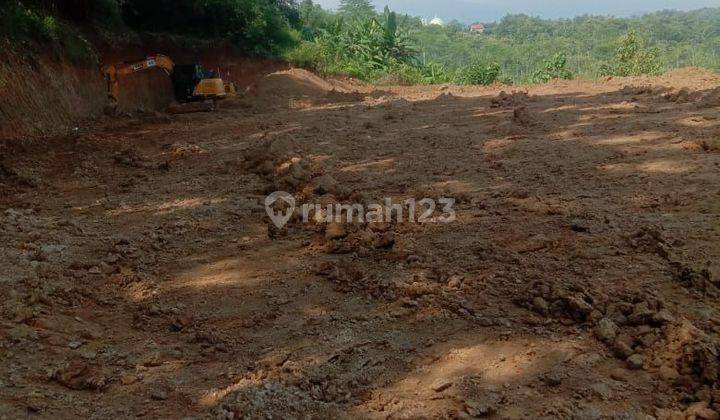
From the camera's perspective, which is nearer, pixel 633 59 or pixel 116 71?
pixel 116 71

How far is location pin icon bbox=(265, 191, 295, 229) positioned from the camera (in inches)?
223

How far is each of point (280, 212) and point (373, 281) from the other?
1.90m

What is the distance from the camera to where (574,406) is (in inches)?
107

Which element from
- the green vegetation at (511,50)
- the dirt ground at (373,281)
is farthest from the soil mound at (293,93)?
the dirt ground at (373,281)

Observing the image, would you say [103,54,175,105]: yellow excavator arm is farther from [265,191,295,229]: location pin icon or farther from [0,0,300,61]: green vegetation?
[265,191,295,229]: location pin icon

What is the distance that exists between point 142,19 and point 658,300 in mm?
13606

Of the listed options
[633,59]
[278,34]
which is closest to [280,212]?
[278,34]

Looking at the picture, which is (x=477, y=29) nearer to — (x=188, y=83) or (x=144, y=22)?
(x=144, y=22)

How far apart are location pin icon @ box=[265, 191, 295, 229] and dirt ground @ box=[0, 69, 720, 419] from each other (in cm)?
10

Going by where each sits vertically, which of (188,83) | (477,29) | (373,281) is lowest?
(373,281)

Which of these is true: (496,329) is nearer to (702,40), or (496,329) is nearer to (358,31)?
(358,31)

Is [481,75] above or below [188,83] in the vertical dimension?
below

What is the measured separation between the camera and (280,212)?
584 centimetres

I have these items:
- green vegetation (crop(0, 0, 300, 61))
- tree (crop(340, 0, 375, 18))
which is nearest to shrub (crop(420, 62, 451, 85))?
green vegetation (crop(0, 0, 300, 61))
